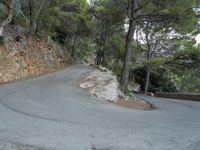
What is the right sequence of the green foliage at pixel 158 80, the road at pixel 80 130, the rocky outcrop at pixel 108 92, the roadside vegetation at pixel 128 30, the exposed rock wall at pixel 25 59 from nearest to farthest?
the road at pixel 80 130 → the rocky outcrop at pixel 108 92 → the roadside vegetation at pixel 128 30 → the exposed rock wall at pixel 25 59 → the green foliage at pixel 158 80

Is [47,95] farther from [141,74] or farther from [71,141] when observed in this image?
[141,74]

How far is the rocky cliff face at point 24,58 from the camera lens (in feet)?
55.1

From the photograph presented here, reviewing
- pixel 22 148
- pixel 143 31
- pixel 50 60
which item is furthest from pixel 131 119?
pixel 143 31

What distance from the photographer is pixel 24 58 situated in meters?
19.4

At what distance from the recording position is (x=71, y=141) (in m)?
5.03

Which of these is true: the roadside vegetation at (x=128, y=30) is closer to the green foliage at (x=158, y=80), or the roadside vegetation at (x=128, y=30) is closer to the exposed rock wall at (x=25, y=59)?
the green foliage at (x=158, y=80)

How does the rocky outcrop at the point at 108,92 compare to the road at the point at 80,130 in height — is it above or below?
above

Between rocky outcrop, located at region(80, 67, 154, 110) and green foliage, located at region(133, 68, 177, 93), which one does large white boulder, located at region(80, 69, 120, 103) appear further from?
green foliage, located at region(133, 68, 177, 93)

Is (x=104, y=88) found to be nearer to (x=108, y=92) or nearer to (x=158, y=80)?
(x=108, y=92)

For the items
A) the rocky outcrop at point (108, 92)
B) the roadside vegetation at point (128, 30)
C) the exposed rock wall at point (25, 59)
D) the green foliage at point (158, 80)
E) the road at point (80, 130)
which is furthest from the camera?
the green foliage at point (158, 80)

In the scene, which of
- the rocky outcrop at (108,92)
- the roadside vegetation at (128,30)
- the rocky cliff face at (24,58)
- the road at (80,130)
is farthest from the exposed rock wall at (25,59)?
the road at (80,130)

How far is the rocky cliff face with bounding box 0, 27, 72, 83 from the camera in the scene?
55.1 feet

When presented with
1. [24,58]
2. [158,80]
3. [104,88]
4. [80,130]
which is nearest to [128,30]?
[104,88]

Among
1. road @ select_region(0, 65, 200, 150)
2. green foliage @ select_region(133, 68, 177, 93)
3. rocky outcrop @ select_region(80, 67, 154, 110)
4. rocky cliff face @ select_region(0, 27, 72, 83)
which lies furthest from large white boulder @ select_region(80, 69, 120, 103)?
green foliage @ select_region(133, 68, 177, 93)
